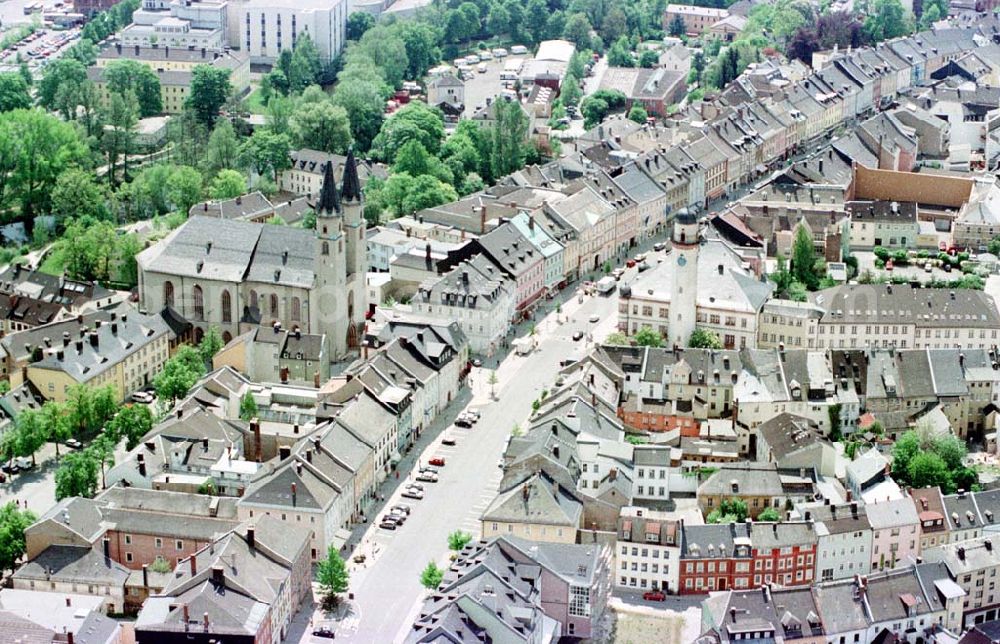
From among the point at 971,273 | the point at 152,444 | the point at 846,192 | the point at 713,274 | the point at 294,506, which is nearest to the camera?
the point at 294,506

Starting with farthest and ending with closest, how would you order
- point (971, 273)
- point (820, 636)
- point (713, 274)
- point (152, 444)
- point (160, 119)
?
point (160, 119)
point (971, 273)
point (713, 274)
point (152, 444)
point (820, 636)

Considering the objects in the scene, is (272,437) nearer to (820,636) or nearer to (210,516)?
(210,516)

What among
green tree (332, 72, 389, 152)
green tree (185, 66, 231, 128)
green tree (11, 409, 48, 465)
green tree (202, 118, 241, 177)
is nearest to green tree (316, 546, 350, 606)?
green tree (11, 409, 48, 465)

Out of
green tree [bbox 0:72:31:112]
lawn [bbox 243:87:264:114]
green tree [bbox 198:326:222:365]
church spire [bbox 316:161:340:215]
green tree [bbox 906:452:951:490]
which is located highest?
church spire [bbox 316:161:340:215]

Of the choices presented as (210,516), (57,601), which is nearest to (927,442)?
(210,516)

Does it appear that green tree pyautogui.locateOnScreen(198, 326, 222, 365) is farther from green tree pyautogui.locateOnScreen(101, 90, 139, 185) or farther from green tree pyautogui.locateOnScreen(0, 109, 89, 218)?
green tree pyautogui.locateOnScreen(101, 90, 139, 185)

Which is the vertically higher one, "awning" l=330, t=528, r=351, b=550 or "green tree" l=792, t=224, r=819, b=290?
"green tree" l=792, t=224, r=819, b=290
